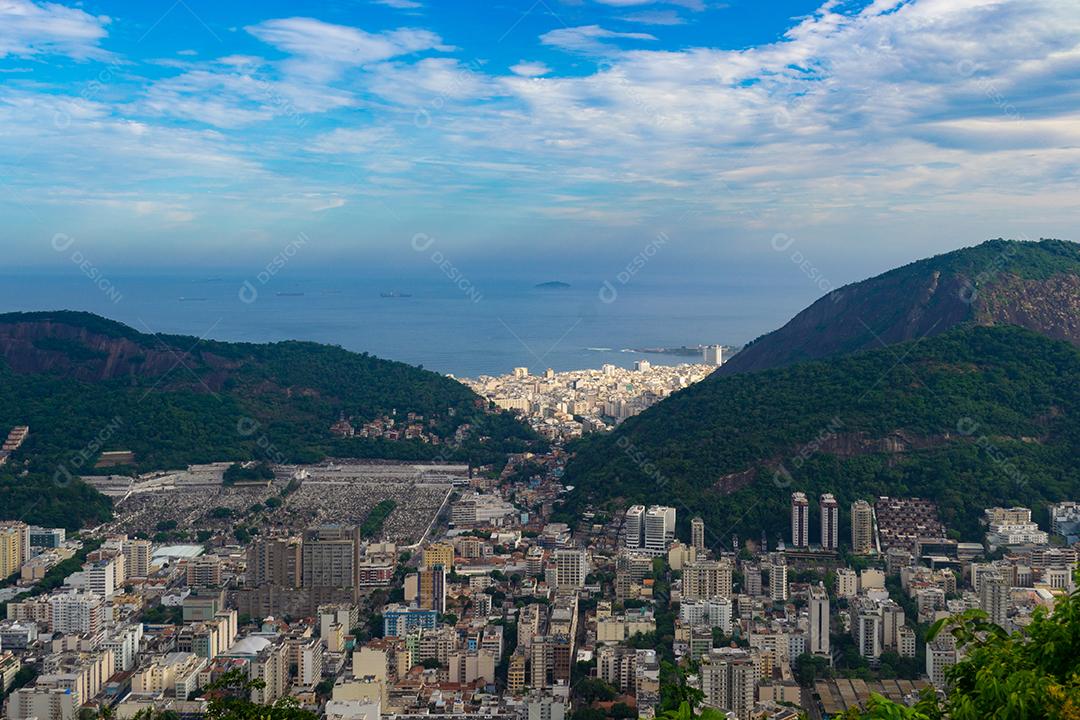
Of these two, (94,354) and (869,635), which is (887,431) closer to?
(869,635)

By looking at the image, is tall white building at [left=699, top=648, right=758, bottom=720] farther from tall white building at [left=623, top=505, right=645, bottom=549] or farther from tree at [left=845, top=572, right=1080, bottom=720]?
tree at [left=845, top=572, right=1080, bottom=720]

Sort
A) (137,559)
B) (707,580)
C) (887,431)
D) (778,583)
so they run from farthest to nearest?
(887,431) < (137,559) < (778,583) < (707,580)

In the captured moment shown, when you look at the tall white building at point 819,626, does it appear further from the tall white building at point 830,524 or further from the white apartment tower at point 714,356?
the white apartment tower at point 714,356

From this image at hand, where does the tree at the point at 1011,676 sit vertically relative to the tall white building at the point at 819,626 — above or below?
above

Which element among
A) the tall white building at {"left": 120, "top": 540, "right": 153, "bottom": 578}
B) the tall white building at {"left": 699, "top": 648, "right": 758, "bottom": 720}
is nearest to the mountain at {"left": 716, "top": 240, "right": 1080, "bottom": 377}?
the tall white building at {"left": 699, "top": 648, "right": 758, "bottom": 720}

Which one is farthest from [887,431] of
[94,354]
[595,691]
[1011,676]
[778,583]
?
[94,354]

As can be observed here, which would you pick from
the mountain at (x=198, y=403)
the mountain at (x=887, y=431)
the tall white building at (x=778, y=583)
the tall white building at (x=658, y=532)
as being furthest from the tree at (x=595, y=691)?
the mountain at (x=198, y=403)

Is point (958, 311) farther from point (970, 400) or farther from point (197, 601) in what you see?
point (197, 601)

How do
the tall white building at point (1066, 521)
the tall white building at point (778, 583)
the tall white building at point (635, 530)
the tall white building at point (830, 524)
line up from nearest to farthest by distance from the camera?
1. the tall white building at point (778, 583)
2. the tall white building at point (1066, 521)
3. the tall white building at point (830, 524)
4. the tall white building at point (635, 530)
